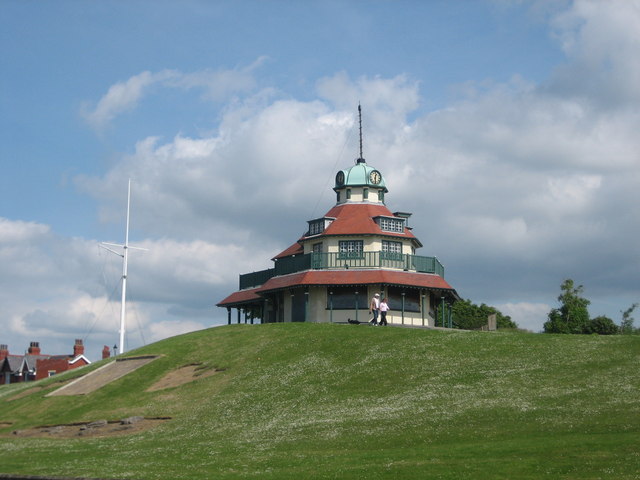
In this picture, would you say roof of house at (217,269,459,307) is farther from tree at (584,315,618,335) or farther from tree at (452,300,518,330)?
tree at (452,300,518,330)

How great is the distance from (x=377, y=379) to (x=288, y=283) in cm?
2719

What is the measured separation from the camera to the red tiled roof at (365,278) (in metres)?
72.8

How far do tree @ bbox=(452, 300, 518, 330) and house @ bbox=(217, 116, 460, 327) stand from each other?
37.0 metres

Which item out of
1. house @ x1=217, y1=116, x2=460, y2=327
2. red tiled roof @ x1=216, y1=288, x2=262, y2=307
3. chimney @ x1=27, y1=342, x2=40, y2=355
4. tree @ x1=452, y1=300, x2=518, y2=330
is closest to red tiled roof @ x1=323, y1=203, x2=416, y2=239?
house @ x1=217, y1=116, x2=460, y2=327

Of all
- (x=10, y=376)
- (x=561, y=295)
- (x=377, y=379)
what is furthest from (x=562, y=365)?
(x=10, y=376)

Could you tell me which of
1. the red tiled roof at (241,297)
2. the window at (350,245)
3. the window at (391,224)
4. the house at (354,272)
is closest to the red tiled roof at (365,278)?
the house at (354,272)

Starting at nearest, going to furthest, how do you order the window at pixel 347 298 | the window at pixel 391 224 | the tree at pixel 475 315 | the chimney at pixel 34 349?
the window at pixel 347 298 → the window at pixel 391 224 → the tree at pixel 475 315 → the chimney at pixel 34 349

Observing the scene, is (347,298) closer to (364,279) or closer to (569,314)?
(364,279)

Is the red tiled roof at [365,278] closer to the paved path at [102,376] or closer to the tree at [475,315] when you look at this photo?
the paved path at [102,376]

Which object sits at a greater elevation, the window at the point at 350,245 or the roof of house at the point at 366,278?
the window at the point at 350,245

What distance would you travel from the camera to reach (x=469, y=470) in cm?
2736

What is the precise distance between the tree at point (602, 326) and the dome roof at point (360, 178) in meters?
26.7

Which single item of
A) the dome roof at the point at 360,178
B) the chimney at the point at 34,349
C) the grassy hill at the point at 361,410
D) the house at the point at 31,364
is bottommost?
the grassy hill at the point at 361,410

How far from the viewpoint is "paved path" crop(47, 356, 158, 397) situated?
64537mm
